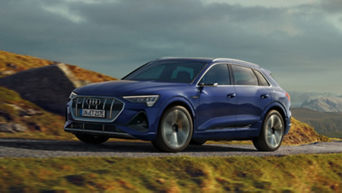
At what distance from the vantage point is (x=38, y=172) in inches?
249

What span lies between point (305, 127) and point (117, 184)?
1482cm

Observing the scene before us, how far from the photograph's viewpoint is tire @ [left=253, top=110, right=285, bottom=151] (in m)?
11.1

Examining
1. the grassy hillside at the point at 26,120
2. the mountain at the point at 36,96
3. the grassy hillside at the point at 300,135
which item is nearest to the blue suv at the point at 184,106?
the grassy hillside at the point at 26,120

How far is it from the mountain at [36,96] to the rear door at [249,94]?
427 cm

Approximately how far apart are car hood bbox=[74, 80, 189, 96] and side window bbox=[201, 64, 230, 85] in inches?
29.7

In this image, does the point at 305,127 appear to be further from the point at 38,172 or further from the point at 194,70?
the point at 38,172

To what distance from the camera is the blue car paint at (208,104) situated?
870 centimetres

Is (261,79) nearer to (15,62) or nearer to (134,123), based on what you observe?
(134,123)

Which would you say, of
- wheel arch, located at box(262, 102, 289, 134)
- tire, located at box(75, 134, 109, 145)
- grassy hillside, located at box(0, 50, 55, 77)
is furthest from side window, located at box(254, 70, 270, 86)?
grassy hillside, located at box(0, 50, 55, 77)

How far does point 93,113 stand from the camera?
8.97 metres

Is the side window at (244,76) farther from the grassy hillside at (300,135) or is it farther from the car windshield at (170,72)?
the grassy hillside at (300,135)

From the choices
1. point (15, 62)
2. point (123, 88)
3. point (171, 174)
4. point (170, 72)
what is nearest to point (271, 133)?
point (170, 72)

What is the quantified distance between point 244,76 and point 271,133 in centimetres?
140

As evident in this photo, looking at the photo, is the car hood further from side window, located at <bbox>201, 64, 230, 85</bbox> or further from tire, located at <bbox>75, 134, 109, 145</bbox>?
tire, located at <bbox>75, 134, 109, 145</bbox>
